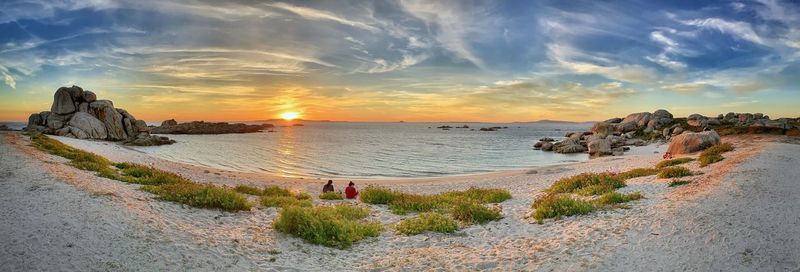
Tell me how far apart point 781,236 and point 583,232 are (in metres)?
4.70

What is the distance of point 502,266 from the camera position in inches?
403

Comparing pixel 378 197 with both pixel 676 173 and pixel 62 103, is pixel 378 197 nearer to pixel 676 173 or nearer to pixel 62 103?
pixel 676 173

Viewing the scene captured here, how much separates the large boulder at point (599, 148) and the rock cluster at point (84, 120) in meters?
78.0

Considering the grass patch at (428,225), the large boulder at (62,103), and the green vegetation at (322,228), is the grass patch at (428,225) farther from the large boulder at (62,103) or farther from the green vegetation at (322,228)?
the large boulder at (62,103)

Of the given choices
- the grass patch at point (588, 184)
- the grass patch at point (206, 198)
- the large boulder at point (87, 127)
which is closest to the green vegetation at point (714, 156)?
the grass patch at point (588, 184)

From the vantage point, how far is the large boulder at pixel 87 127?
2656 inches

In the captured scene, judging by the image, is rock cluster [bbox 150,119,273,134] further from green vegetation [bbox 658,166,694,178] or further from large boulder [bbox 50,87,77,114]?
green vegetation [bbox 658,166,694,178]

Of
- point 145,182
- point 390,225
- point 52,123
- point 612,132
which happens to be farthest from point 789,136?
point 52,123

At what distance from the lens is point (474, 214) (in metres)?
15.3

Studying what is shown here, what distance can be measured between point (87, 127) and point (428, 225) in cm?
7888

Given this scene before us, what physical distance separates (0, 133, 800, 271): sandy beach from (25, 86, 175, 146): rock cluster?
2564 inches

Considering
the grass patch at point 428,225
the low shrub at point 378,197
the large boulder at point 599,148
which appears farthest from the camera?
the large boulder at point 599,148

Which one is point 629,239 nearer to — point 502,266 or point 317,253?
point 502,266

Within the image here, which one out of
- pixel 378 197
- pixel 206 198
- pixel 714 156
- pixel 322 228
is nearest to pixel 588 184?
pixel 378 197
